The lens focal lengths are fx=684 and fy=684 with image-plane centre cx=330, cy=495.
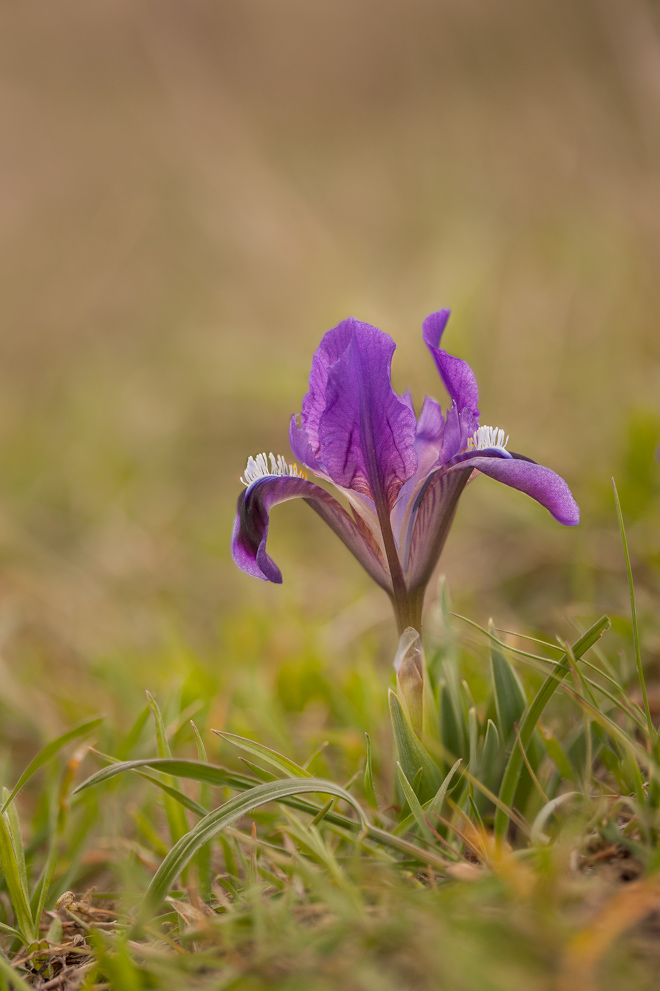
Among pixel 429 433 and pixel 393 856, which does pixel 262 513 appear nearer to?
pixel 429 433

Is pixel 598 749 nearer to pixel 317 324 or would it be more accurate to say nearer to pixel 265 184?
pixel 317 324

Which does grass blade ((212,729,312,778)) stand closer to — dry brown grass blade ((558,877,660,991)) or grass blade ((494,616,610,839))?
grass blade ((494,616,610,839))

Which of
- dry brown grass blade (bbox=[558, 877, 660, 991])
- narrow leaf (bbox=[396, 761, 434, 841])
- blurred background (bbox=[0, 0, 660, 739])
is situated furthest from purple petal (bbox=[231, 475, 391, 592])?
blurred background (bbox=[0, 0, 660, 739])

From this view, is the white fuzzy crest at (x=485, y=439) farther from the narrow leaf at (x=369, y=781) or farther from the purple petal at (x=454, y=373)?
the narrow leaf at (x=369, y=781)

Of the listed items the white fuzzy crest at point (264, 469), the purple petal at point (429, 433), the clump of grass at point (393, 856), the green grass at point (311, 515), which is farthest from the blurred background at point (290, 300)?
the white fuzzy crest at point (264, 469)

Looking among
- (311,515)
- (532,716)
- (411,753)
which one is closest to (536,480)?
(532,716)

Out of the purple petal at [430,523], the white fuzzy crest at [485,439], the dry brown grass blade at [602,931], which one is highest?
the white fuzzy crest at [485,439]

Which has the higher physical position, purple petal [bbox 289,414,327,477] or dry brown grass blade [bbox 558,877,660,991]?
purple petal [bbox 289,414,327,477]

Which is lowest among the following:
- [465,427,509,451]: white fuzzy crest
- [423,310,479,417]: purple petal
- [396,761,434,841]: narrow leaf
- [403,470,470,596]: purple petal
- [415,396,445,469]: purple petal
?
[396,761,434,841]: narrow leaf
